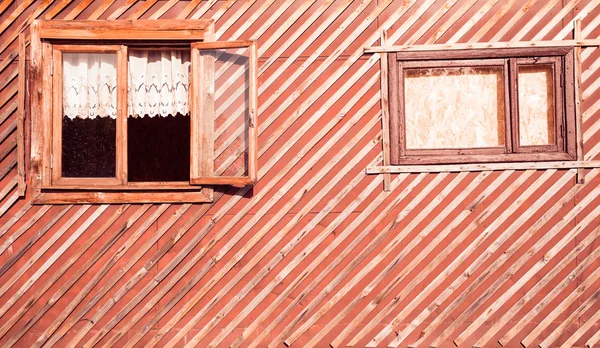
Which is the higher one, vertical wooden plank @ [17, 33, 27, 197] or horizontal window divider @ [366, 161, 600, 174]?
vertical wooden plank @ [17, 33, 27, 197]

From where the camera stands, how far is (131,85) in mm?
4961

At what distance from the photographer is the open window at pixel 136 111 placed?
192 inches

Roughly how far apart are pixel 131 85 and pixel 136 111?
238mm

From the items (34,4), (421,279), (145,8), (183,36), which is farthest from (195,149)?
(421,279)

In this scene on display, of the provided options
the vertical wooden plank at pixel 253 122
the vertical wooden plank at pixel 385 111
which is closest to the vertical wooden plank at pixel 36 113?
the vertical wooden plank at pixel 253 122

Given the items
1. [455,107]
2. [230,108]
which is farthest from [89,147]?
[455,107]

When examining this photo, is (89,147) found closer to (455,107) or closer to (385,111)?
(385,111)

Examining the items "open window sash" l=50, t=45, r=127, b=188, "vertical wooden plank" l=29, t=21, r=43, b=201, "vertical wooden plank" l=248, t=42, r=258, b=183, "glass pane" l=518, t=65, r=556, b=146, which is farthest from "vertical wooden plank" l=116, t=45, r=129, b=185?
"glass pane" l=518, t=65, r=556, b=146

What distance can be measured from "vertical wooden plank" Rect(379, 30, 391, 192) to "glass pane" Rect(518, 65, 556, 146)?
1211 millimetres

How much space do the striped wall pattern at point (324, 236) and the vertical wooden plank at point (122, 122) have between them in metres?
0.34

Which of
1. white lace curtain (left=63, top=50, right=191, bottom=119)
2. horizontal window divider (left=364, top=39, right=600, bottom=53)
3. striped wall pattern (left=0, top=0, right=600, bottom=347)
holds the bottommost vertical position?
striped wall pattern (left=0, top=0, right=600, bottom=347)

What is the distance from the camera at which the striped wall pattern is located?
194 inches

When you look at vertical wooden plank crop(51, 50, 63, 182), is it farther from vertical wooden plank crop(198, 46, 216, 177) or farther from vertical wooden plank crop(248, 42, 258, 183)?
vertical wooden plank crop(248, 42, 258, 183)

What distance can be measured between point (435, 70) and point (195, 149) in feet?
7.40
